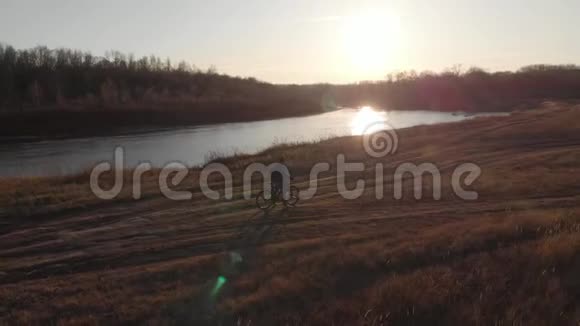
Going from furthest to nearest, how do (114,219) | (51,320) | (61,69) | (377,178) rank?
(61,69), (377,178), (114,219), (51,320)

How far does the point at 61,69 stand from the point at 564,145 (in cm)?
9978

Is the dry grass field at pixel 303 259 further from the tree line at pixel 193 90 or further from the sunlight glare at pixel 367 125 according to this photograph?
the tree line at pixel 193 90

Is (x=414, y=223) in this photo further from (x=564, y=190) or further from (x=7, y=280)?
(x=7, y=280)

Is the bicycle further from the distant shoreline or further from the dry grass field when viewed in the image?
the distant shoreline

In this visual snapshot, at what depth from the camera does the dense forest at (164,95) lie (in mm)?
68125

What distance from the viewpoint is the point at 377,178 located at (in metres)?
19.2

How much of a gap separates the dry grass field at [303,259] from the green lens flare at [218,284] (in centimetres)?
5

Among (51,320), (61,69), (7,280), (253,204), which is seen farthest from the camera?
(61,69)

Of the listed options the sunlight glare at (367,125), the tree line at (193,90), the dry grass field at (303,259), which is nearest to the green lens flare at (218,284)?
the dry grass field at (303,259)

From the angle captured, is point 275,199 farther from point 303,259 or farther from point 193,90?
point 193,90

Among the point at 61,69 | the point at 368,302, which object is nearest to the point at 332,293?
the point at 368,302

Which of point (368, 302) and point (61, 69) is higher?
point (61, 69)

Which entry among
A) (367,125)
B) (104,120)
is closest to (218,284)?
(367,125)

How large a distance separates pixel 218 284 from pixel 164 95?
3463 inches
